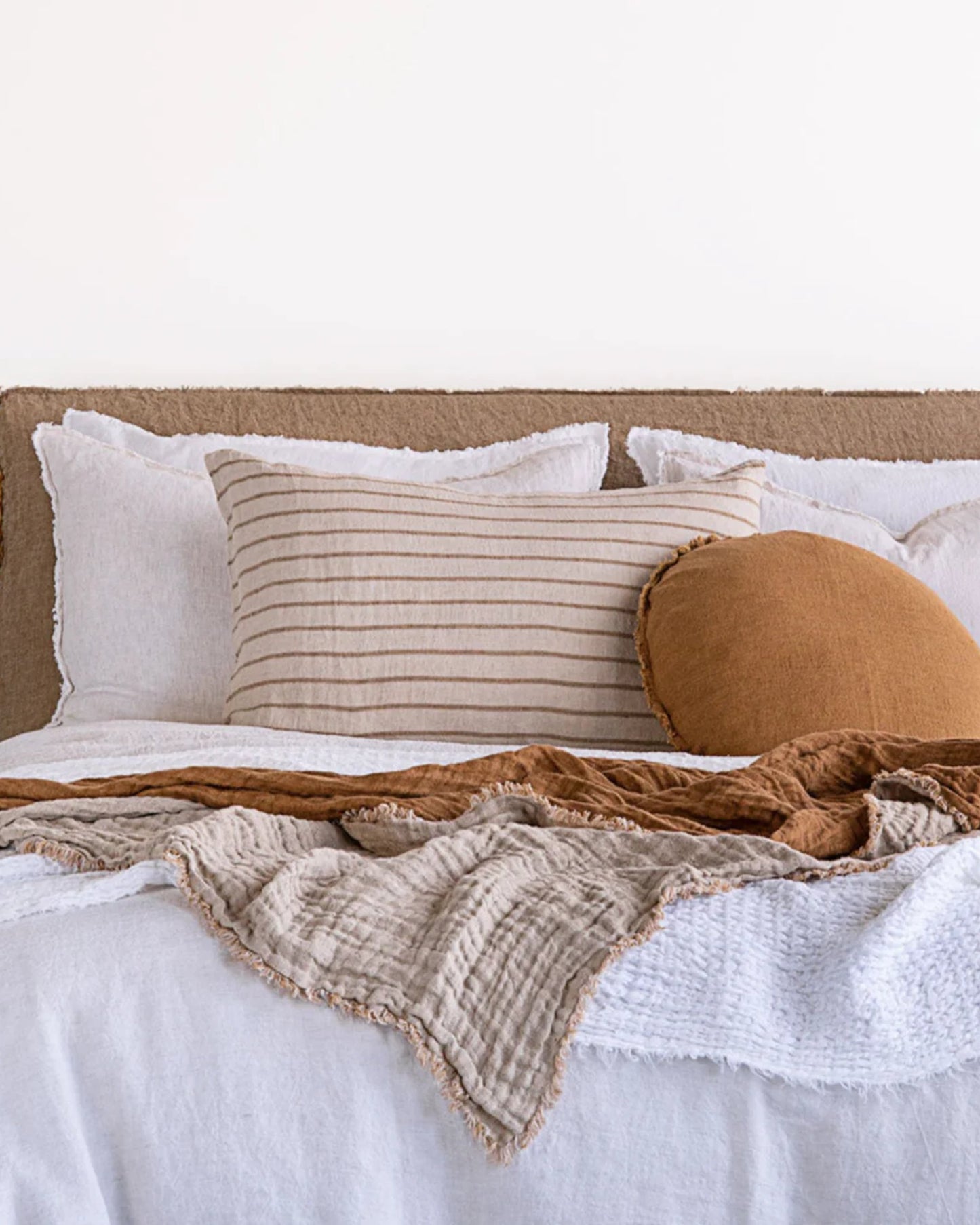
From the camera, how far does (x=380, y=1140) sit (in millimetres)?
875

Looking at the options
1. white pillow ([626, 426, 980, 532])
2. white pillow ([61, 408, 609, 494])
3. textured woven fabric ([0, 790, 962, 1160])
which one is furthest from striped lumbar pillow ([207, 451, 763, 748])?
textured woven fabric ([0, 790, 962, 1160])

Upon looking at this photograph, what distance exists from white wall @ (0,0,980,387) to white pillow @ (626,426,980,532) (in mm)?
383

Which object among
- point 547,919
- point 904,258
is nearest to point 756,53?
point 904,258

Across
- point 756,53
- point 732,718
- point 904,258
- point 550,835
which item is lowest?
point 732,718

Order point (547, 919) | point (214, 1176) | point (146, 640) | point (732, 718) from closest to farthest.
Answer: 1. point (214, 1176)
2. point (547, 919)
3. point (732, 718)
4. point (146, 640)

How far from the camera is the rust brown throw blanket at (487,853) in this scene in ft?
2.98

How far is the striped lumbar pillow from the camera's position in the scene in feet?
5.83

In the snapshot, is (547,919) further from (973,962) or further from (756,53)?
(756,53)

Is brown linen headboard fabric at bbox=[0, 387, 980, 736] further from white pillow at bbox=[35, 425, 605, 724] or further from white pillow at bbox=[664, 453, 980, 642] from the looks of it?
white pillow at bbox=[664, 453, 980, 642]

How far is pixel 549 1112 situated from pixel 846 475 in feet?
5.30

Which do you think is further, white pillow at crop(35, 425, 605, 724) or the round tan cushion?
white pillow at crop(35, 425, 605, 724)

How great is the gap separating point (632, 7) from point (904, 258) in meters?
0.72

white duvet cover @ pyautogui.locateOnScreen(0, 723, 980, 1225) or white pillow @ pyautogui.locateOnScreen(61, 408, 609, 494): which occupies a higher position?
white pillow @ pyautogui.locateOnScreen(61, 408, 609, 494)

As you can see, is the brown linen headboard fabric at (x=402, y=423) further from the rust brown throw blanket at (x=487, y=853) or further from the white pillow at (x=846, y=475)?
the rust brown throw blanket at (x=487, y=853)
